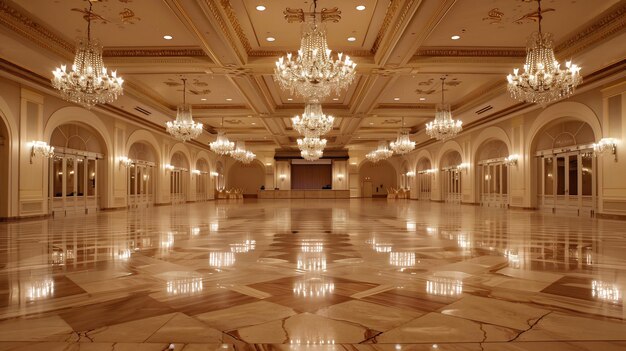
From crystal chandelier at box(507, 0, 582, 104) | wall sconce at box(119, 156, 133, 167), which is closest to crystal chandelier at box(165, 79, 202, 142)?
wall sconce at box(119, 156, 133, 167)

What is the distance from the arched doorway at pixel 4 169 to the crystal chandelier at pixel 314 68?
7.12 m

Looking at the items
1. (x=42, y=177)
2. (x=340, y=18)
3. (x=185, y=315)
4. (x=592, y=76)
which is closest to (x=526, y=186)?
(x=592, y=76)

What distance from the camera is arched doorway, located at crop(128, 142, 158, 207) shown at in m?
15.7

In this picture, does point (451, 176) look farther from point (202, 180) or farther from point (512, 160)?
point (202, 180)

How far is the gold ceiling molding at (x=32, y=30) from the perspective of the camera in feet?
22.0

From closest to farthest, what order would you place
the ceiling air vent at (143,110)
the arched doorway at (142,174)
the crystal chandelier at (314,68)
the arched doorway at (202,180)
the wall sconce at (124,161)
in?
1. the crystal chandelier at (314,68)
2. the ceiling air vent at (143,110)
3. the wall sconce at (124,161)
4. the arched doorway at (142,174)
5. the arched doorway at (202,180)

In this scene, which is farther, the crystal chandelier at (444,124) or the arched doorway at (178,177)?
the arched doorway at (178,177)

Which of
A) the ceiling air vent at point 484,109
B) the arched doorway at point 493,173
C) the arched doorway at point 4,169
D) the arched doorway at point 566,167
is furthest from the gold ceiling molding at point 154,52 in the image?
the arched doorway at point 493,173

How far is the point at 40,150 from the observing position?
→ 33.3 feet

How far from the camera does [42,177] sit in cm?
1045

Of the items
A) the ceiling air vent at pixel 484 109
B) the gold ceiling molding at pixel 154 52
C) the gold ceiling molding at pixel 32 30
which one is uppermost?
the gold ceiling molding at pixel 154 52

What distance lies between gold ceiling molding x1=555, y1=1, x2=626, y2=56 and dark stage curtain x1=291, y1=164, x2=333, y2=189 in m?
24.2

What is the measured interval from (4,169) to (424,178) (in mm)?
21406

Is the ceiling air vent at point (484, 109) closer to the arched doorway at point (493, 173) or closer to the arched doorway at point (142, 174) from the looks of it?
the arched doorway at point (493, 173)
